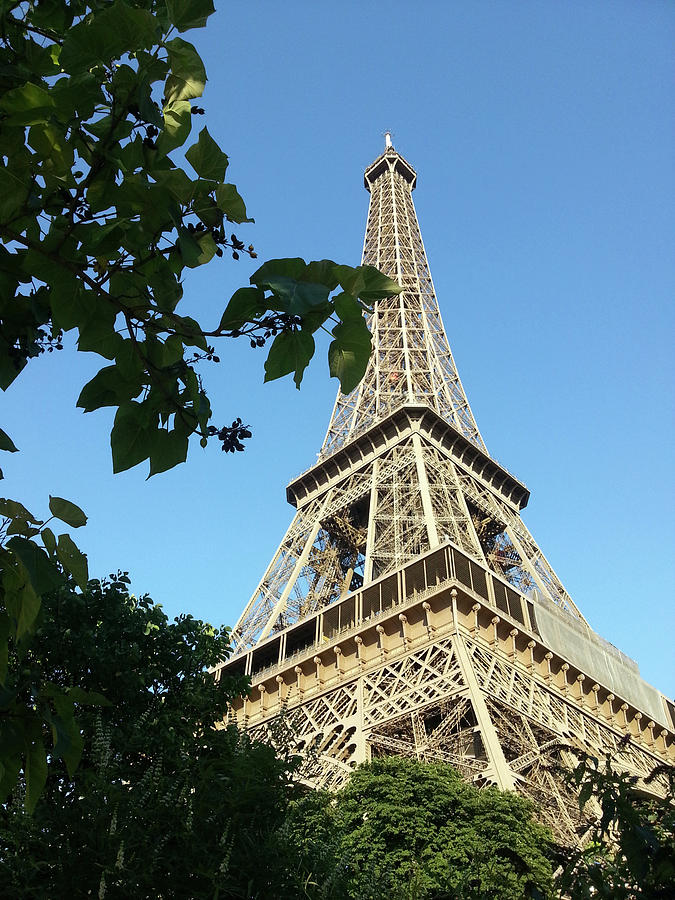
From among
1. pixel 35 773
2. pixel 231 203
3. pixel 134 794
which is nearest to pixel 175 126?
pixel 231 203

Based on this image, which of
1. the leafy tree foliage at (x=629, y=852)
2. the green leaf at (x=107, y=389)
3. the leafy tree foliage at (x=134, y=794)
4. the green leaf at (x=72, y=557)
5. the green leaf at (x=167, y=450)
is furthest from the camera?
the leafy tree foliage at (x=134, y=794)

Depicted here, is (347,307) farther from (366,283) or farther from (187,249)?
(187,249)

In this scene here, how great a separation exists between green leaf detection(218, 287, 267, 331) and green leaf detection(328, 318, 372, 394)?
331 millimetres

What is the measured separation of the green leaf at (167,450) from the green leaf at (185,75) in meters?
1.40

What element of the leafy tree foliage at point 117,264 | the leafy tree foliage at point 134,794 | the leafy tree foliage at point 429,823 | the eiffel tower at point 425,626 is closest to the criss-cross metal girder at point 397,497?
the eiffel tower at point 425,626

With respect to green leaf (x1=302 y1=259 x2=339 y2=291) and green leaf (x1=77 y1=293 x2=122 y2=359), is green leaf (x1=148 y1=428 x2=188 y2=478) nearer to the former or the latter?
green leaf (x1=77 y1=293 x2=122 y2=359)

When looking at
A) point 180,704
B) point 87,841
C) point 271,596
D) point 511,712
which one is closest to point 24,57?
point 87,841

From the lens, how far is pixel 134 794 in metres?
9.00

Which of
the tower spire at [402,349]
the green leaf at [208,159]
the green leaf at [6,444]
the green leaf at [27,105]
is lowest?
the green leaf at [6,444]

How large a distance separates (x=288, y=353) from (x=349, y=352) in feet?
0.84

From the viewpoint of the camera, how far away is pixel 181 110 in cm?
341

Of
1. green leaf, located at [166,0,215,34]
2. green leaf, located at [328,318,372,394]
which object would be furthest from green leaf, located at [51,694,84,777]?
green leaf, located at [166,0,215,34]

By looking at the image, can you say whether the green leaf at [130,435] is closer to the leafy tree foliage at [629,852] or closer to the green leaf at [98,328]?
the green leaf at [98,328]

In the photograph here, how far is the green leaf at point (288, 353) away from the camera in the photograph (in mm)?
3455
